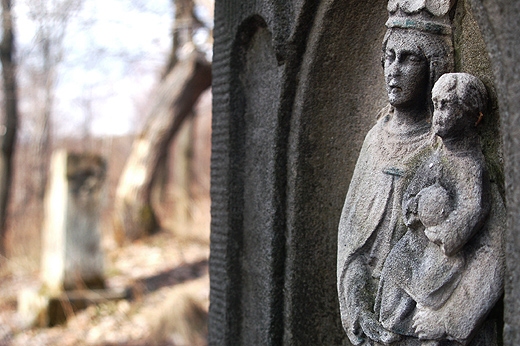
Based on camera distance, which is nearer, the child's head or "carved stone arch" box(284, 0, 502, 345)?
the child's head

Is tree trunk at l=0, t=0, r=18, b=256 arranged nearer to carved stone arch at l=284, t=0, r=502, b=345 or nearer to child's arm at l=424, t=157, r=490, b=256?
carved stone arch at l=284, t=0, r=502, b=345

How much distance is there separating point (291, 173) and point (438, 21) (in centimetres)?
87

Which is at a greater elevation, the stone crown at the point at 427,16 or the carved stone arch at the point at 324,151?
the stone crown at the point at 427,16

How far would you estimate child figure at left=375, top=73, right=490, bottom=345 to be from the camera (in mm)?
1830

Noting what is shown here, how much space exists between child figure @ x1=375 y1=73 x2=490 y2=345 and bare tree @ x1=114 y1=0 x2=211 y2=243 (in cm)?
753

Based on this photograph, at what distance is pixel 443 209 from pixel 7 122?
859cm

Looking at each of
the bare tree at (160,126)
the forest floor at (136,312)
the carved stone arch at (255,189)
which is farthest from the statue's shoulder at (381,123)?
the bare tree at (160,126)

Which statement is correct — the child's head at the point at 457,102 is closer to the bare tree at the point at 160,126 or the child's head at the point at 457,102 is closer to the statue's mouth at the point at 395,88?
the statue's mouth at the point at 395,88

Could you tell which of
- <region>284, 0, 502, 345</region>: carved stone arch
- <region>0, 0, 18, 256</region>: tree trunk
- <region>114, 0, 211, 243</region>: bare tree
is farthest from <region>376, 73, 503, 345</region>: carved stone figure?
<region>0, 0, 18, 256</region>: tree trunk

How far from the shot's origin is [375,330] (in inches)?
82.0

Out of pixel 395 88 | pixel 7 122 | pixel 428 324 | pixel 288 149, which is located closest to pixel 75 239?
pixel 7 122

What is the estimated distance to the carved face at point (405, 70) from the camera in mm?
2027

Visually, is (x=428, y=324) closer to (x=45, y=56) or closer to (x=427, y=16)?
(x=427, y=16)

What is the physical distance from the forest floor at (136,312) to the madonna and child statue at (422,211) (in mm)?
4025
